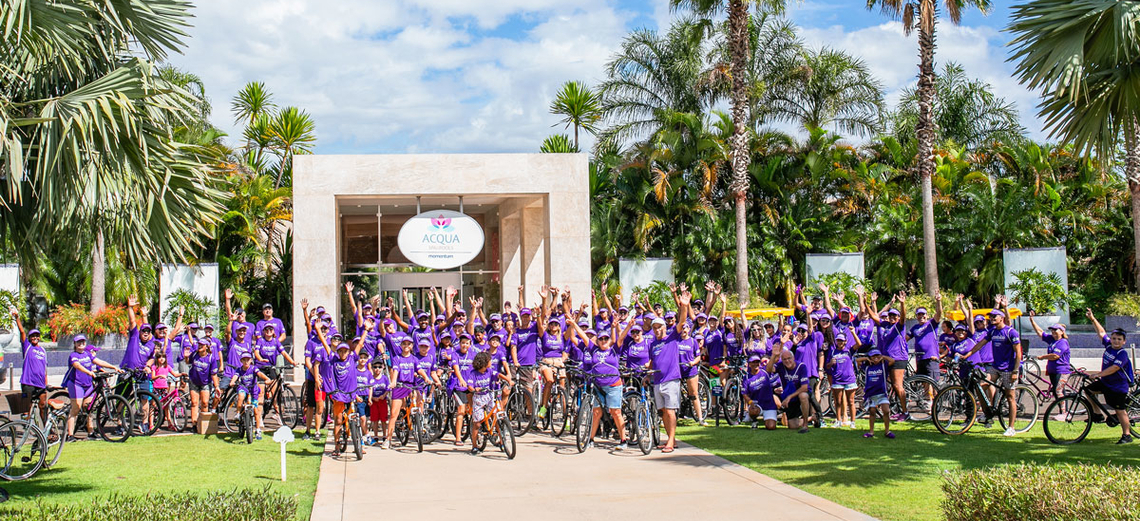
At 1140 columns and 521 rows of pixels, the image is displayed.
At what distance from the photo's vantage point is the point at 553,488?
1002cm

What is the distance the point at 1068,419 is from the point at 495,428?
7122 millimetres

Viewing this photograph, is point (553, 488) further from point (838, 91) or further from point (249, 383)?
point (838, 91)

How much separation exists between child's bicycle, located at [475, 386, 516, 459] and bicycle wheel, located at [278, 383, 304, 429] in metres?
3.83

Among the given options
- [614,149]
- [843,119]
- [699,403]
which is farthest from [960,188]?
[699,403]

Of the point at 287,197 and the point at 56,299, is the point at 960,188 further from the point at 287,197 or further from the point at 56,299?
the point at 56,299

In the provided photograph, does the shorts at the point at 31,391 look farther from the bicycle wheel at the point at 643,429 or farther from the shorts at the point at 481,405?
the bicycle wheel at the point at 643,429

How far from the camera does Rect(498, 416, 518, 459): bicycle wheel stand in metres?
11.9

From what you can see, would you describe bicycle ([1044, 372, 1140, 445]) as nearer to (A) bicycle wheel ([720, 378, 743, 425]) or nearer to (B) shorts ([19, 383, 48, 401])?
(A) bicycle wheel ([720, 378, 743, 425])

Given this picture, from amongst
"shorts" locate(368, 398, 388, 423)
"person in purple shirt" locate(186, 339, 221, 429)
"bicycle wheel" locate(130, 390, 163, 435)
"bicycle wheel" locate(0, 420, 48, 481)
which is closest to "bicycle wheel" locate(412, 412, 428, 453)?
"shorts" locate(368, 398, 388, 423)

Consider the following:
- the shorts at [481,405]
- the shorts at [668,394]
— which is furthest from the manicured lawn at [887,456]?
the shorts at [481,405]

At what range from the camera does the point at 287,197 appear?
102 ft

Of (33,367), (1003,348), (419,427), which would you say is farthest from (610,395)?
(33,367)

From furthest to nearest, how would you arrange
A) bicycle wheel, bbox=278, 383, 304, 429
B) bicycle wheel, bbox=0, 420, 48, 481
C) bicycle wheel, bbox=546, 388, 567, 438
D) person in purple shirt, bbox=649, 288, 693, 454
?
bicycle wheel, bbox=278, 383, 304, 429
bicycle wheel, bbox=546, 388, 567, 438
person in purple shirt, bbox=649, 288, 693, 454
bicycle wheel, bbox=0, 420, 48, 481

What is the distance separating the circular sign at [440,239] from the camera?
2311 centimetres
